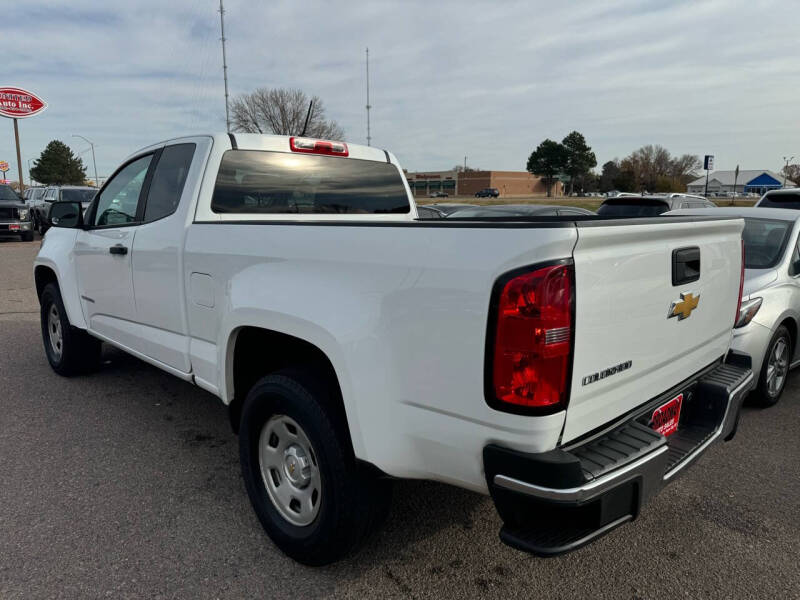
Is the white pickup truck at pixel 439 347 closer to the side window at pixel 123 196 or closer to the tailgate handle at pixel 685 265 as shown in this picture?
the tailgate handle at pixel 685 265

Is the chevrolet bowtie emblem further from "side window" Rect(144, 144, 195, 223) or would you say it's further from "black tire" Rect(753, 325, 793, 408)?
"side window" Rect(144, 144, 195, 223)

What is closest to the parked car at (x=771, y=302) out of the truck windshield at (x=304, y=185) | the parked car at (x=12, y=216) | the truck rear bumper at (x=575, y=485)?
the truck windshield at (x=304, y=185)

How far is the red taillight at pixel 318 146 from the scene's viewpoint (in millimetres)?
3799

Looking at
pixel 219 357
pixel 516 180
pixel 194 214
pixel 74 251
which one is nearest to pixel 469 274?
pixel 219 357

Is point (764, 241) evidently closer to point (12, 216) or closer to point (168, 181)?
point (168, 181)

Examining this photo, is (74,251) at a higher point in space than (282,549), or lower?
higher

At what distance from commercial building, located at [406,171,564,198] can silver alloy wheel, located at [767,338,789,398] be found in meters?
108

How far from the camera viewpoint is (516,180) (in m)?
117

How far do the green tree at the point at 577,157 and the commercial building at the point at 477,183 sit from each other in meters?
7.82

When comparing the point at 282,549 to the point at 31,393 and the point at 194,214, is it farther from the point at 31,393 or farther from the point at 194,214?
the point at 31,393

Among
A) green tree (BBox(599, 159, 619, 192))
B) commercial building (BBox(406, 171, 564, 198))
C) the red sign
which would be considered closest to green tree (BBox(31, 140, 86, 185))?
the red sign

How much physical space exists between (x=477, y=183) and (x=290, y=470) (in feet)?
370

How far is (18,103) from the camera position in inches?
1523

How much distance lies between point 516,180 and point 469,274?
120m
